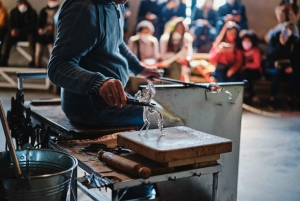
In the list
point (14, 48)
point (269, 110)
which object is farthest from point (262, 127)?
point (14, 48)

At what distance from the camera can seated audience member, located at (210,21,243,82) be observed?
282 inches

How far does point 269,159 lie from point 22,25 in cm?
564

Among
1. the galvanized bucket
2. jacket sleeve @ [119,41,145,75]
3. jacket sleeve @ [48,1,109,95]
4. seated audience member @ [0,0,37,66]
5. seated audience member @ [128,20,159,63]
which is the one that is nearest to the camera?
the galvanized bucket

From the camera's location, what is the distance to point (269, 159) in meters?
4.34

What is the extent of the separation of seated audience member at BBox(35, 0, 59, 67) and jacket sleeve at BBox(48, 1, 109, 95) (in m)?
6.05

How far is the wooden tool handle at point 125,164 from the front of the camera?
164cm

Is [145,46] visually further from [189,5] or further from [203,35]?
[189,5]


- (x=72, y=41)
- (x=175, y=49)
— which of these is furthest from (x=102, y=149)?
(x=175, y=49)

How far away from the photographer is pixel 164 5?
8.30 m

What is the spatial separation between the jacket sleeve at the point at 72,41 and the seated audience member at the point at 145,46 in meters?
5.18

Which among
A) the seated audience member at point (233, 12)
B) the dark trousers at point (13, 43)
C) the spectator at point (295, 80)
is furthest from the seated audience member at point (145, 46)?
the spectator at point (295, 80)

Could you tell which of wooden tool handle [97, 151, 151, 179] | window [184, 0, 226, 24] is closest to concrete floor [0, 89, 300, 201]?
wooden tool handle [97, 151, 151, 179]

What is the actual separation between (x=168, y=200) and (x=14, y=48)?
23.6 feet

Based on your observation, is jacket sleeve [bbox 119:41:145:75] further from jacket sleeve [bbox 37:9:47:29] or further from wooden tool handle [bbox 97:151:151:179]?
jacket sleeve [bbox 37:9:47:29]
